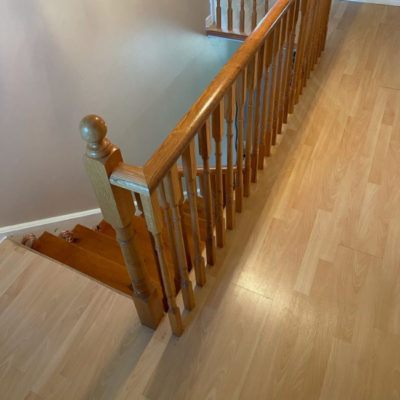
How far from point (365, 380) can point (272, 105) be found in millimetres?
1335

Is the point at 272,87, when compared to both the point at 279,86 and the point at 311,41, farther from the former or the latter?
the point at 311,41

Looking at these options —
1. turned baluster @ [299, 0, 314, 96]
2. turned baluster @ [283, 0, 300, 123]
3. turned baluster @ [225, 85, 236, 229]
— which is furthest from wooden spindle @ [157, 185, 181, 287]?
turned baluster @ [299, 0, 314, 96]

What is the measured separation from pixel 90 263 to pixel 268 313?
44.6 inches

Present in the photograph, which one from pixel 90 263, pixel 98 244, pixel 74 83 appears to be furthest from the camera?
pixel 98 244

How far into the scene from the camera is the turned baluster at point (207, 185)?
3.94 feet

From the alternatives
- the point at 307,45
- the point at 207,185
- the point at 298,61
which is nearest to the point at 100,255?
the point at 207,185

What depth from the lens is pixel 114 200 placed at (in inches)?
38.6

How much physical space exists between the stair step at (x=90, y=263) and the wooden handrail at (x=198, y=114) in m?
1.08

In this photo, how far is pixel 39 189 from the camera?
2.63m

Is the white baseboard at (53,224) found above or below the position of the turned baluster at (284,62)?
below

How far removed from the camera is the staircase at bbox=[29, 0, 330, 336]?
0.93m

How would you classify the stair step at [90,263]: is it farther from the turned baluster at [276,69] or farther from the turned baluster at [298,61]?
the turned baluster at [298,61]

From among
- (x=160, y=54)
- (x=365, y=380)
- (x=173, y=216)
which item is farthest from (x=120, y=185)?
(x=160, y=54)

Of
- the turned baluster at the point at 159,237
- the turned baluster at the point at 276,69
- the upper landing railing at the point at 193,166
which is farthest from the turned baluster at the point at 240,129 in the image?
the turned baluster at the point at 159,237
